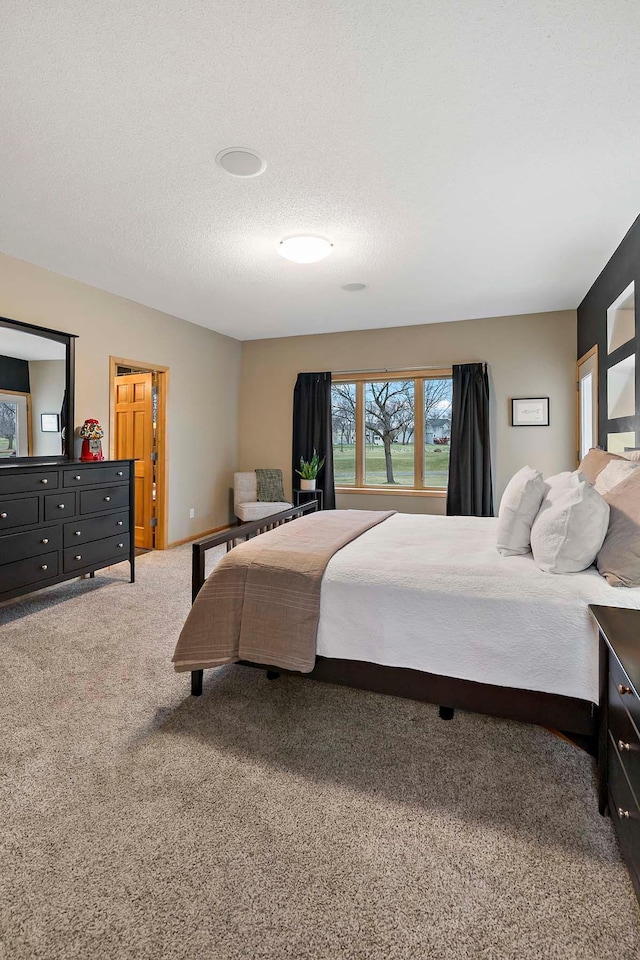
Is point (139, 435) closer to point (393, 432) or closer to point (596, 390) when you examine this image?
point (393, 432)

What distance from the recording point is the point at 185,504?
5809 mm

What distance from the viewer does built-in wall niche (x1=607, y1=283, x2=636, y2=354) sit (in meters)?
3.45

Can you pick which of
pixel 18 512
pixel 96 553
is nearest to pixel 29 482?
pixel 18 512

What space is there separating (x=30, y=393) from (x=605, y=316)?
4733 millimetres

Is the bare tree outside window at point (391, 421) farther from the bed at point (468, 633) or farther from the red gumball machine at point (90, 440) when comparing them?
the bed at point (468, 633)

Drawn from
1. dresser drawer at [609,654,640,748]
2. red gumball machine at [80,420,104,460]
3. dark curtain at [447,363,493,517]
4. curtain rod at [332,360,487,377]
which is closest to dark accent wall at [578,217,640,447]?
dark curtain at [447,363,493,517]

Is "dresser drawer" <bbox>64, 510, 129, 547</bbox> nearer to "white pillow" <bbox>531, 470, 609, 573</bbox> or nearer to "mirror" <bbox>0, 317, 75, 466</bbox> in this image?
"mirror" <bbox>0, 317, 75, 466</bbox>

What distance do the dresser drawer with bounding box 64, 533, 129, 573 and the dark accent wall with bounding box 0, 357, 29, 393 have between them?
1.34m

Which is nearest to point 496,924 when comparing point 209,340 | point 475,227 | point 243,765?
point 243,765

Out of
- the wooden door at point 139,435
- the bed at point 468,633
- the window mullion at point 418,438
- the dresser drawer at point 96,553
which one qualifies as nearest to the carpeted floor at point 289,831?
the bed at point 468,633

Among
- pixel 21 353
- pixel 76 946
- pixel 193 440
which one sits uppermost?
pixel 21 353

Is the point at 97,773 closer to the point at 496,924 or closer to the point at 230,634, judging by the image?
the point at 230,634

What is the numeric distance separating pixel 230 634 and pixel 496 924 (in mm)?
1359

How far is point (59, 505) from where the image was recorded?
360cm
